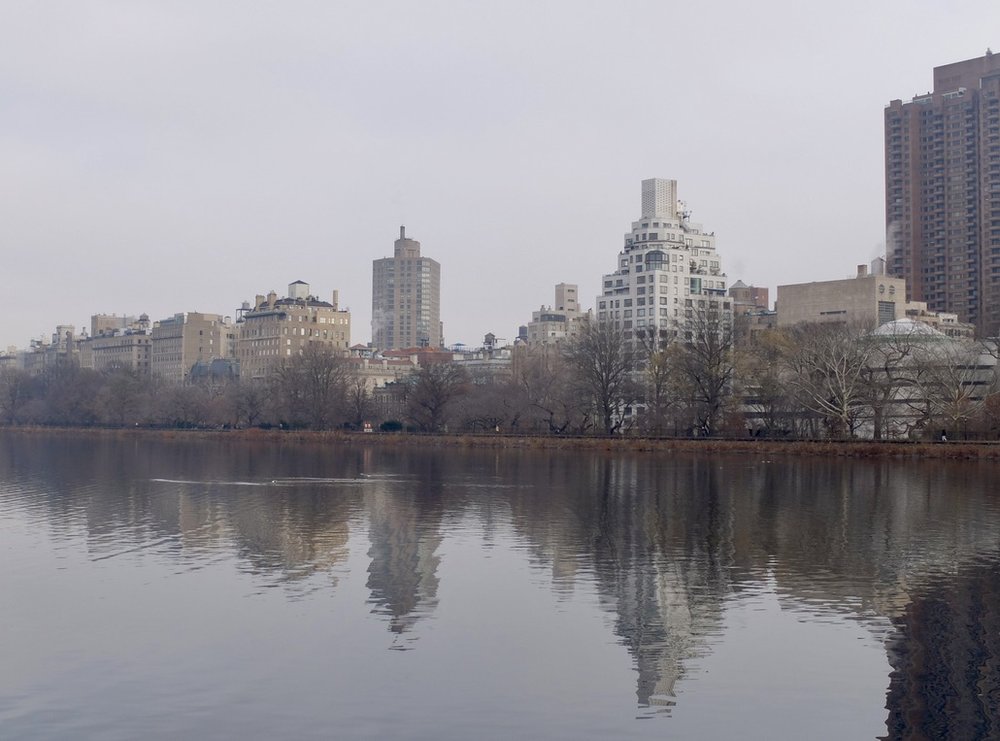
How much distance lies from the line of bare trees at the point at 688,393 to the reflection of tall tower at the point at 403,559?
5406cm

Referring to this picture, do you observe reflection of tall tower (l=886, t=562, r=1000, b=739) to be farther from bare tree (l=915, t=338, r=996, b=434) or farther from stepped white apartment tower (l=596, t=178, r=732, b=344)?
stepped white apartment tower (l=596, t=178, r=732, b=344)

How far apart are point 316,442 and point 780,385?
51.0 metres

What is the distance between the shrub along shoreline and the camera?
81312 millimetres

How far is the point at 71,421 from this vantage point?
17250cm

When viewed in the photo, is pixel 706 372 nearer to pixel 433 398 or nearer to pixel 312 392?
pixel 433 398

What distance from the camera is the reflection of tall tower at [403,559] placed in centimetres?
2338

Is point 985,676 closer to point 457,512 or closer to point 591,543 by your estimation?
point 591,543

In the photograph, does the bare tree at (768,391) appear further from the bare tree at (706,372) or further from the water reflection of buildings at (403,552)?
the water reflection of buildings at (403,552)

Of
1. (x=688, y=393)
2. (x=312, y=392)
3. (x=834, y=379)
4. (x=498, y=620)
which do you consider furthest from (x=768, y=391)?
(x=498, y=620)

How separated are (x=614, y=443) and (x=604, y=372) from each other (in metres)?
11.8

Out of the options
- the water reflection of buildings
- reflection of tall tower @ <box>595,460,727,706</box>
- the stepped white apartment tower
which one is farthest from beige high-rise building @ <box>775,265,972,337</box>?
reflection of tall tower @ <box>595,460,727,706</box>

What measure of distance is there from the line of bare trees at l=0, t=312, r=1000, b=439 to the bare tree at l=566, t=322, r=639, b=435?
0.15 m

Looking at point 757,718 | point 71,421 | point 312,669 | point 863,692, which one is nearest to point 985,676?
point 863,692

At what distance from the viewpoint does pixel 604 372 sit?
109062mm
